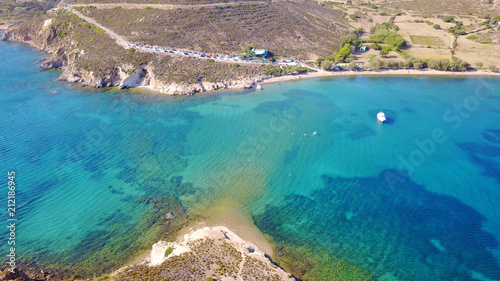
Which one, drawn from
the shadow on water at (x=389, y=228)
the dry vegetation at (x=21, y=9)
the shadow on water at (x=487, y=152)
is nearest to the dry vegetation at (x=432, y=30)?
the shadow on water at (x=487, y=152)

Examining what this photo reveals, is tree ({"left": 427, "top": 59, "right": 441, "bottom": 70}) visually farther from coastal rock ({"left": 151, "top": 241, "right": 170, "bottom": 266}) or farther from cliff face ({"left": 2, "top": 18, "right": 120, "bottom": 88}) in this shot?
cliff face ({"left": 2, "top": 18, "right": 120, "bottom": 88})

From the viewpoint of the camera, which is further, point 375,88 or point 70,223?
point 375,88

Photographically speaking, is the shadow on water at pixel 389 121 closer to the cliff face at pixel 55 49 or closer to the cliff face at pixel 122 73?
the cliff face at pixel 122 73

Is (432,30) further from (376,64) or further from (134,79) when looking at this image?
(134,79)

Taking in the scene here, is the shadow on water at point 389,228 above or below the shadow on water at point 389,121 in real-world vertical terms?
below

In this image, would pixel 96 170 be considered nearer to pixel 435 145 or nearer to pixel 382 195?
pixel 382 195

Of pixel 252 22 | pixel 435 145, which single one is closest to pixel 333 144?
pixel 435 145

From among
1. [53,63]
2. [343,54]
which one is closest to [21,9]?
[53,63]

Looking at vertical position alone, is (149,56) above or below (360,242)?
above

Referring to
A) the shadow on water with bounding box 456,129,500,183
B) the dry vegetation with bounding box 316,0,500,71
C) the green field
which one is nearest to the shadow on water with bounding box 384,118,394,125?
the shadow on water with bounding box 456,129,500,183
